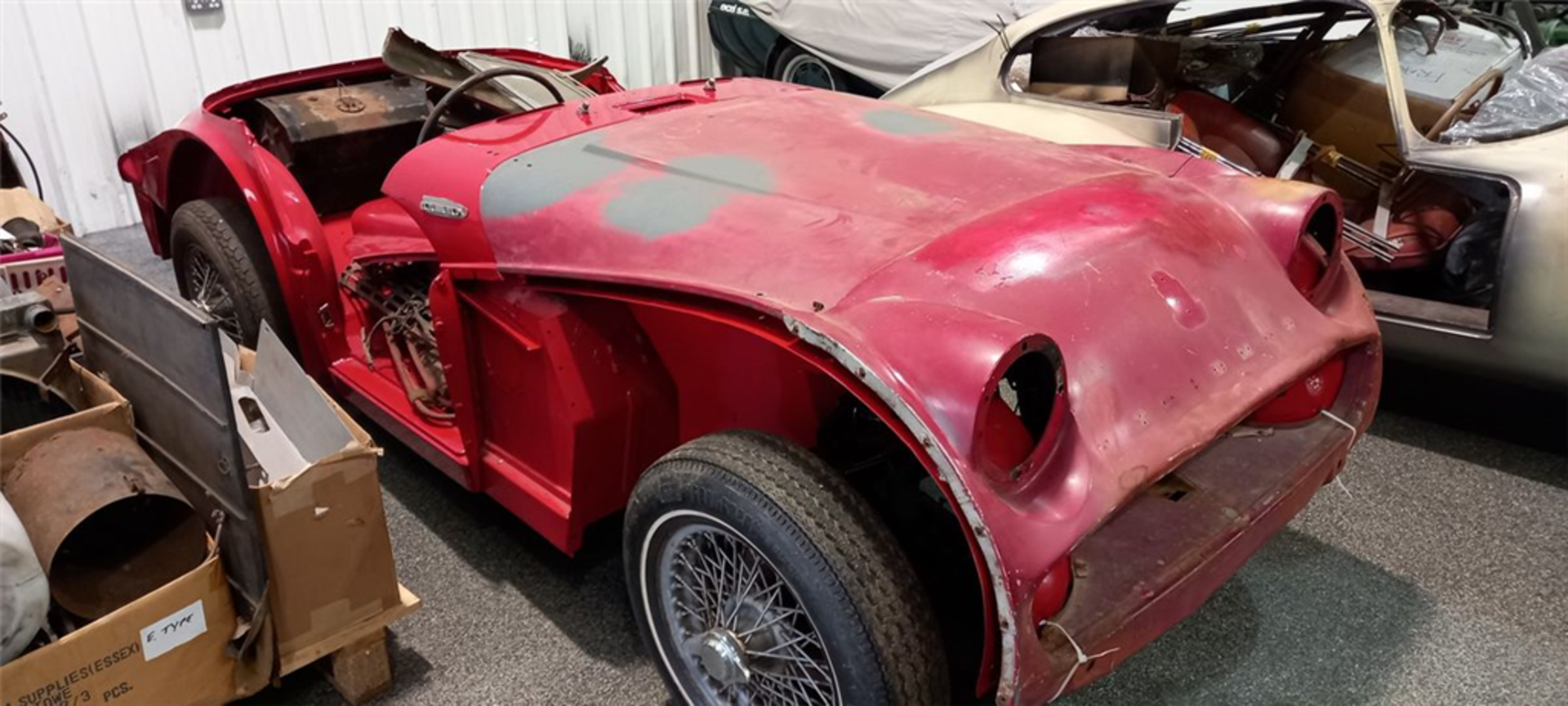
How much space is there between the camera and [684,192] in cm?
202

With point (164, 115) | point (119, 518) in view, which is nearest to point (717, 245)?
point (119, 518)

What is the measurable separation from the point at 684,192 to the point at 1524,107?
2.73 m

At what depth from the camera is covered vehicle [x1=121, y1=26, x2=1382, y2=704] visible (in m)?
1.54

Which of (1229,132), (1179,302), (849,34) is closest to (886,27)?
(849,34)

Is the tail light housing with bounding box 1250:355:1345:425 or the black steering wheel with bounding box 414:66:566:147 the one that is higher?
the black steering wheel with bounding box 414:66:566:147

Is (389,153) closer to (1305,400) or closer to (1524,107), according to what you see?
(1305,400)

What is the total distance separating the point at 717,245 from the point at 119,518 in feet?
3.97

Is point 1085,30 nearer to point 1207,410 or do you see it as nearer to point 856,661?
point 1207,410

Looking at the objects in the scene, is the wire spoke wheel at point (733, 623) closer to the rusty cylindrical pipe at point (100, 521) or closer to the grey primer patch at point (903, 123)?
the rusty cylindrical pipe at point (100, 521)

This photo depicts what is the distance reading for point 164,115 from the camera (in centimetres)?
503

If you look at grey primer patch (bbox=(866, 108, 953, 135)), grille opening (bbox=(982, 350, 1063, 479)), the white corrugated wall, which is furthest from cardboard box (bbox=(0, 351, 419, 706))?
the white corrugated wall

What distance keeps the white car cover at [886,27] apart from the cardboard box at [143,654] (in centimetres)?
455

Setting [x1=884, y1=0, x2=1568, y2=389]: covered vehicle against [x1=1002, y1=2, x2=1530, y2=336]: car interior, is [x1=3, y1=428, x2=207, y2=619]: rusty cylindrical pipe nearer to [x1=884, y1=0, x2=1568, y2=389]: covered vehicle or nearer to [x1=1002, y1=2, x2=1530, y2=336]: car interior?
[x1=884, y1=0, x2=1568, y2=389]: covered vehicle

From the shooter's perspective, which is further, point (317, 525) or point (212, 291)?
point (212, 291)
